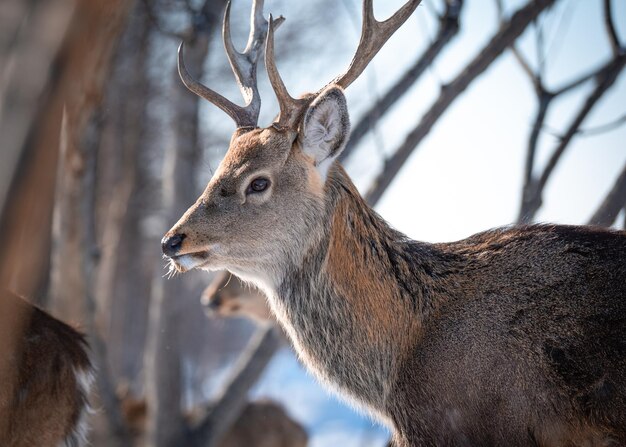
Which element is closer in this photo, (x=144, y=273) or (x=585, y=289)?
(x=585, y=289)

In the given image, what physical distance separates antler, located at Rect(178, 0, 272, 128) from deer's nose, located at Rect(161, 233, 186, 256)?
96cm

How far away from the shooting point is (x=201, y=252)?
4.48 meters

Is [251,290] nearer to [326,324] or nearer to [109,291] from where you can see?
[326,324]

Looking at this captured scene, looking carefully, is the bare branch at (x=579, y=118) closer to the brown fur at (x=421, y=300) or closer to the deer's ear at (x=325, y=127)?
the brown fur at (x=421, y=300)

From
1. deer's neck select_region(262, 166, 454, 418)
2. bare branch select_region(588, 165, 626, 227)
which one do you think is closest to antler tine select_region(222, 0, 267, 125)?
deer's neck select_region(262, 166, 454, 418)

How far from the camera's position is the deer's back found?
399 cm

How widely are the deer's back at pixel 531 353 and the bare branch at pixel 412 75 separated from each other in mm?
2895

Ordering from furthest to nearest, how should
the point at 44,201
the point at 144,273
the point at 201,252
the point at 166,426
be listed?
1. the point at 144,273
2. the point at 166,426
3. the point at 201,252
4. the point at 44,201

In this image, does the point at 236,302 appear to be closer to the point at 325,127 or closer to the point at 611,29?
the point at 611,29

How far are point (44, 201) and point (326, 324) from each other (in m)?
2.60

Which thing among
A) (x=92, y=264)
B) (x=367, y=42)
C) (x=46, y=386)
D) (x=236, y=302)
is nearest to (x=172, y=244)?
(x=46, y=386)

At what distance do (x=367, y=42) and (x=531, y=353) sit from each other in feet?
6.48

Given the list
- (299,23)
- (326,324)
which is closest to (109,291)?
(299,23)

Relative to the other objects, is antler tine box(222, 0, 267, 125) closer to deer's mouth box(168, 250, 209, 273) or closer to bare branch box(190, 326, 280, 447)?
deer's mouth box(168, 250, 209, 273)
